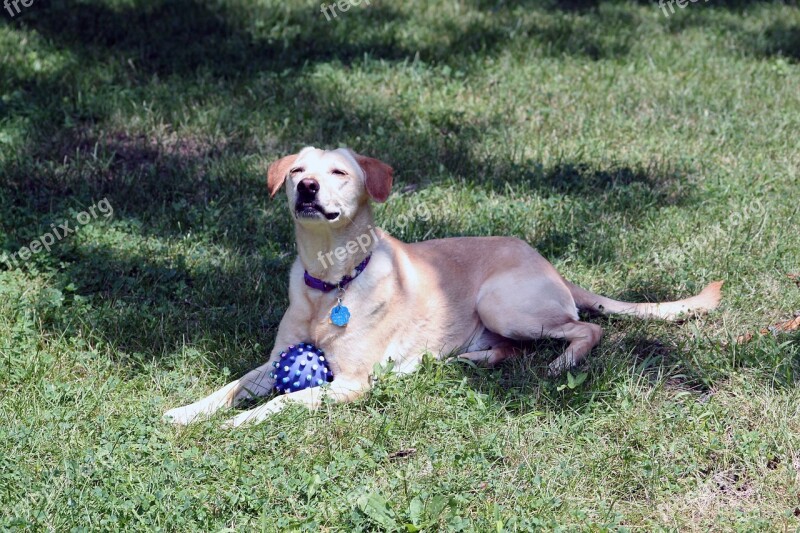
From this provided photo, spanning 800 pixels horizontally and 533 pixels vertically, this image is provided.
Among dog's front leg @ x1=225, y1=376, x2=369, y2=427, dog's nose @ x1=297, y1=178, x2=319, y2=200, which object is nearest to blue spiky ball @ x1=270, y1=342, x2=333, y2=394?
dog's front leg @ x1=225, y1=376, x2=369, y2=427

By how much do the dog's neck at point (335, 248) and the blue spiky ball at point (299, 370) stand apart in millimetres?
381

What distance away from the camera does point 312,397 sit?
437cm

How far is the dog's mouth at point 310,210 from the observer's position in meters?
4.31

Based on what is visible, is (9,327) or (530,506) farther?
(9,327)

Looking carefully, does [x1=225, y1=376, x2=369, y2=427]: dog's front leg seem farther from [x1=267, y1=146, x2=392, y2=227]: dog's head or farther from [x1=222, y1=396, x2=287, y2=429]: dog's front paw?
[x1=267, y1=146, x2=392, y2=227]: dog's head

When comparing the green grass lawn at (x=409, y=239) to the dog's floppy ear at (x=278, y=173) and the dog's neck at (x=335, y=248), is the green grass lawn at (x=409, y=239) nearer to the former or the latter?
the dog's neck at (x=335, y=248)

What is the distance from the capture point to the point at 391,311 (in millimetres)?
4723

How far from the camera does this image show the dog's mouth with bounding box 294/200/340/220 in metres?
4.31

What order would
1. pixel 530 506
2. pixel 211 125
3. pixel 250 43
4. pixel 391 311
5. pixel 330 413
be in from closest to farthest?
pixel 530 506, pixel 330 413, pixel 391 311, pixel 211 125, pixel 250 43

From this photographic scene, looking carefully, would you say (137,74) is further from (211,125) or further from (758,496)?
(758,496)

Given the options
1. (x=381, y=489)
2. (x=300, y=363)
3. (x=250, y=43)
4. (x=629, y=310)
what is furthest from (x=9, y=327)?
(x=250, y=43)

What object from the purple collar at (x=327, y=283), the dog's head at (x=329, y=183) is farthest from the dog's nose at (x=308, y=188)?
the purple collar at (x=327, y=283)

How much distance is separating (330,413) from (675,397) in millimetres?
1601

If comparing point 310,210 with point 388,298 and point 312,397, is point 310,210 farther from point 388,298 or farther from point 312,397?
point 312,397
